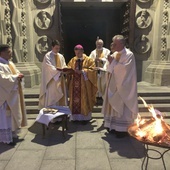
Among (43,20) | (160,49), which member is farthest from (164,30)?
(43,20)

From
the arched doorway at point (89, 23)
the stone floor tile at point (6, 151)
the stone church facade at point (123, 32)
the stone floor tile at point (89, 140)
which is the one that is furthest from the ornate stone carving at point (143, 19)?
the stone floor tile at point (6, 151)

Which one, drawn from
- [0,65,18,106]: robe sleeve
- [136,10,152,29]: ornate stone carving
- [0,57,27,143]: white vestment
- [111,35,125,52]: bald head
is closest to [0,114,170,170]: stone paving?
[0,57,27,143]: white vestment

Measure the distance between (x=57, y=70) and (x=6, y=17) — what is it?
3.58 metres

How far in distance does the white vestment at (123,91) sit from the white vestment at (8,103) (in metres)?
1.83

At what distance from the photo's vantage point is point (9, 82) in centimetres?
360

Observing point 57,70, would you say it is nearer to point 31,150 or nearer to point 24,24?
point 31,150

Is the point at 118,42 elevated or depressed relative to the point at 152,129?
elevated

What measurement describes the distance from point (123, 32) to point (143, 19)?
92cm

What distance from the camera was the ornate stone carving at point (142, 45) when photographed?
26.6 feet

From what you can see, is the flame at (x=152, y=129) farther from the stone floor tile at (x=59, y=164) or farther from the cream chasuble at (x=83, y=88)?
the cream chasuble at (x=83, y=88)

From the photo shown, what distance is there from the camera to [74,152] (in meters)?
3.44

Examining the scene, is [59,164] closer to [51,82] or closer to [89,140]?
[89,140]

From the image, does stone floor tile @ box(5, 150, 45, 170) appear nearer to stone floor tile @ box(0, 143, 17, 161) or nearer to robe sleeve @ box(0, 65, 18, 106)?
Answer: stone floor tile @ box(0, 143, 17, 161)

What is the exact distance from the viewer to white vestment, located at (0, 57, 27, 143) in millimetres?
3586
